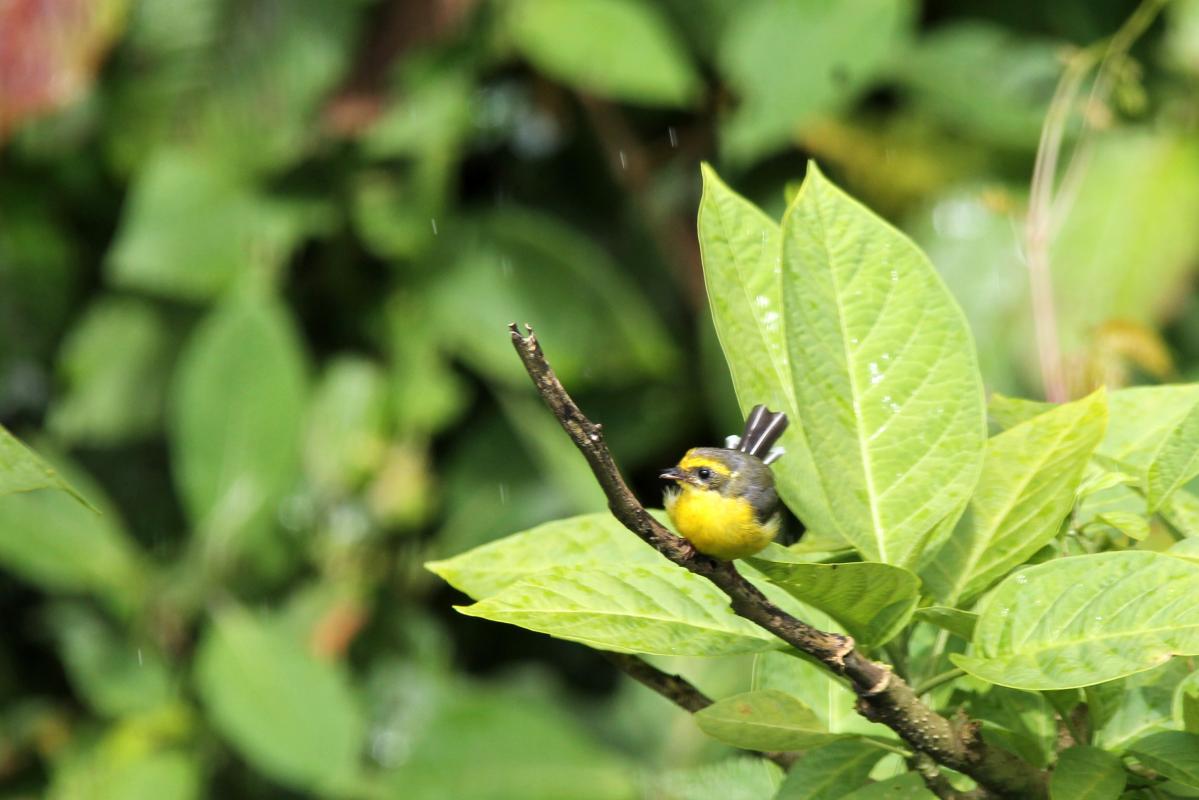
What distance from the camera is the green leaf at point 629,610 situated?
0.45 meters

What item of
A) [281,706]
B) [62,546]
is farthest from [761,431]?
[62,546]

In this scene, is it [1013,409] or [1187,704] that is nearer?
[1187,704]

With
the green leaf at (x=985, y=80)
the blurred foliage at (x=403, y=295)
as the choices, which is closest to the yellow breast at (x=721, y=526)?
the blurred foliage at (x=403, y=295)

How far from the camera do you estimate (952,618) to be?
0.48 m

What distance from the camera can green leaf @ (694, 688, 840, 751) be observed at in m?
0.46

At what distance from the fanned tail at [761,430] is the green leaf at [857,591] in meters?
0.06

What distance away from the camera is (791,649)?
49cm

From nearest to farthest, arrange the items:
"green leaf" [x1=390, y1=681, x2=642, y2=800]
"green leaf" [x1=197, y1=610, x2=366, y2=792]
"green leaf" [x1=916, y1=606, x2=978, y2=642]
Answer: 1. "green leaf" [x1=916, y1=606, x2=978, y2=642]
2. "green leaf" [x1=197, y1=610, x2=366, y2=792]
3. "green leaf" [x1=390, y1=681, x2=642, y2=800]

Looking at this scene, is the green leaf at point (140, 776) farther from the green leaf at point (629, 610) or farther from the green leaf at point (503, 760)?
the green leaf at point (629, 610)

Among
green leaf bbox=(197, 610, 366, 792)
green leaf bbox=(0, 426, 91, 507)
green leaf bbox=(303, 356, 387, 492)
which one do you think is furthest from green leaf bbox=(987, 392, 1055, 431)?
green leaf bbox=(303, 356, 387, 492)

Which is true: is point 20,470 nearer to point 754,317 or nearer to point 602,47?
point 754,317

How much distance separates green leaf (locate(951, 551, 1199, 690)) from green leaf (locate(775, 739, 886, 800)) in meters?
0.06

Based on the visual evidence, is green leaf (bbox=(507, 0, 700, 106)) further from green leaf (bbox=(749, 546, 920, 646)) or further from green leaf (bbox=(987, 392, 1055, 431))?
green leaf (bbox=(749, 546, 920, 646))

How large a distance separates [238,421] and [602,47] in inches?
26.7
